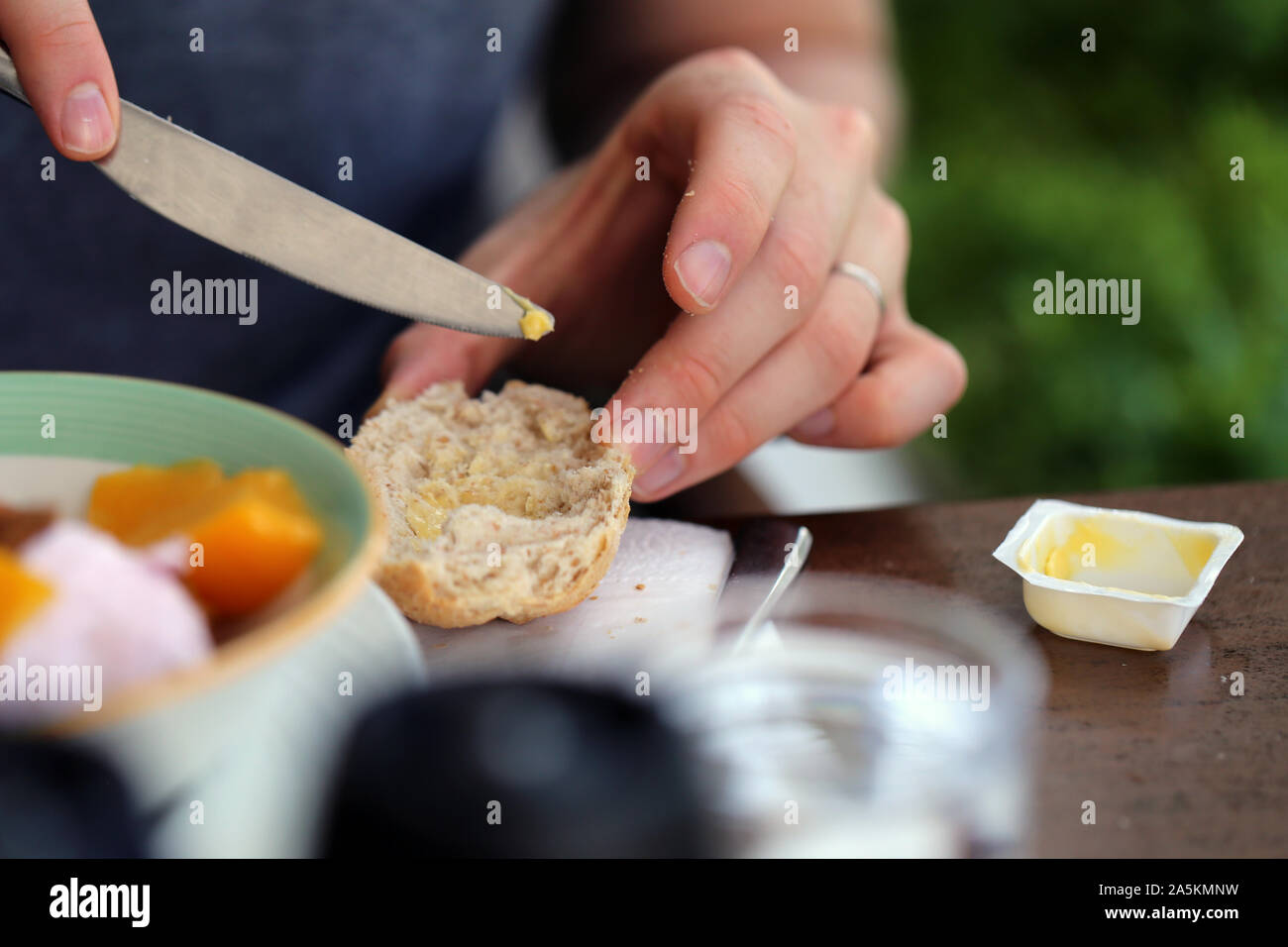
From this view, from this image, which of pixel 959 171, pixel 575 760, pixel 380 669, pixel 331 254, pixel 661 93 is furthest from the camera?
pixel 959 171

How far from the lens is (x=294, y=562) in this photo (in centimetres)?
64

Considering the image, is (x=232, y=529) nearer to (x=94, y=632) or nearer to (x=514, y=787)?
(x=94, y=632)

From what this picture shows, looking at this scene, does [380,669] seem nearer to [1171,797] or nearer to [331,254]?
[331,254]

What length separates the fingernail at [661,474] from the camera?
4.05ft

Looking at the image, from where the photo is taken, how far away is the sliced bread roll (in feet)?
3.34

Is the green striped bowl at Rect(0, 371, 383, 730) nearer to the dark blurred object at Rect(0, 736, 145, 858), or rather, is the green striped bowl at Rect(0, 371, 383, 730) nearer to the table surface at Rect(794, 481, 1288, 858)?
the dark blurred object at Rect(0, 736, 145, 858)

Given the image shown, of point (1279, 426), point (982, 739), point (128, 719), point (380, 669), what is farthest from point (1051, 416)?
point (128, 719)

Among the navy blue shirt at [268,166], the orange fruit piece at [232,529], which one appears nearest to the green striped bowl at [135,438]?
the orange fruit piece at [232,529]

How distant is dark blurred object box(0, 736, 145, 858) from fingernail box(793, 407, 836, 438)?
103 centimetres

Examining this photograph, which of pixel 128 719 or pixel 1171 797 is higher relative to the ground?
pixel 128 719

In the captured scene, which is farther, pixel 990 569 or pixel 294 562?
pixel 990 569

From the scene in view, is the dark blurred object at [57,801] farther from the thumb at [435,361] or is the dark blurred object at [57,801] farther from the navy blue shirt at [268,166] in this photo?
the navy blue shirt at [268,166]

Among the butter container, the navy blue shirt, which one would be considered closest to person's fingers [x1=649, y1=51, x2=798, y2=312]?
the butter container

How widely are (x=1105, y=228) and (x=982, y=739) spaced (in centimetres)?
302
